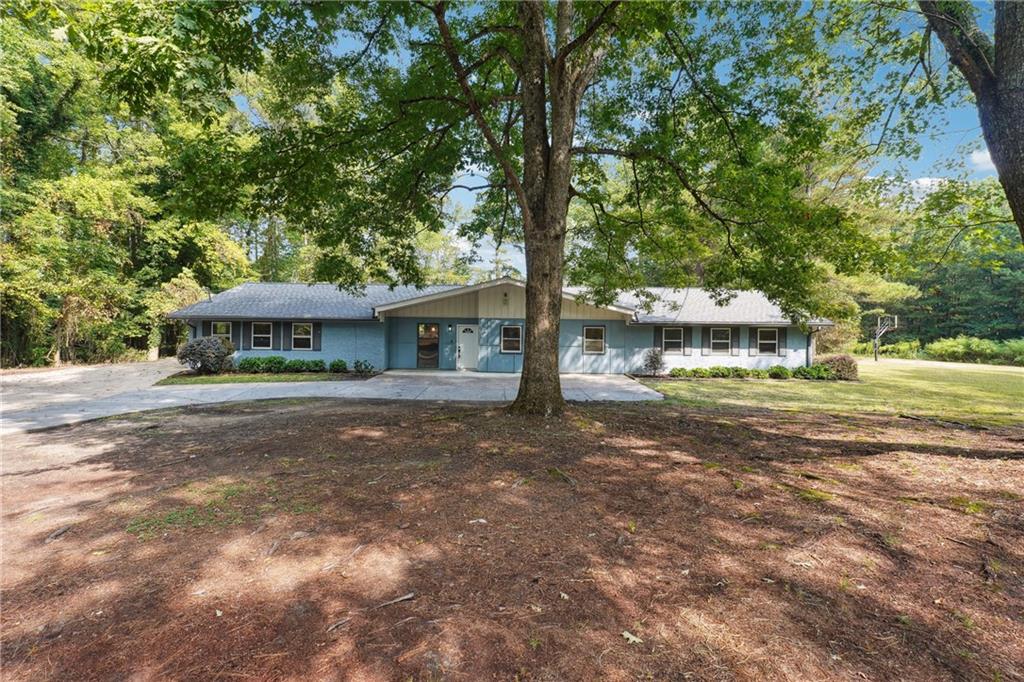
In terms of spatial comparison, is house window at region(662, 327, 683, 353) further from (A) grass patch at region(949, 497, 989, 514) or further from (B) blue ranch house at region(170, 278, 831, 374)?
(A) grass patch at region(949, 497, 989, 514)

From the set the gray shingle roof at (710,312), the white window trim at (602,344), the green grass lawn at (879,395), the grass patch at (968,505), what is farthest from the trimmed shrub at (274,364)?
the grass patch at (968,505)

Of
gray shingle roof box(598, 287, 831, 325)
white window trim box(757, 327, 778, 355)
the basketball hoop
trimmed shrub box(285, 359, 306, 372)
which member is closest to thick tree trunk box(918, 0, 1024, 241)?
gray shingle roof box(598, 287, 831, 325)

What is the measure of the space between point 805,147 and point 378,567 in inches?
377

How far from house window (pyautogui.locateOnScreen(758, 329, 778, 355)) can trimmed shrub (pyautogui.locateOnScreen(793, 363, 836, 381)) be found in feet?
4.45

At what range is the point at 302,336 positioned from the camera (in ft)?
60.1

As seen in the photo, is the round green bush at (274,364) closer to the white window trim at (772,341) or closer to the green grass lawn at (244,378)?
the green grass lawn at (244,378)

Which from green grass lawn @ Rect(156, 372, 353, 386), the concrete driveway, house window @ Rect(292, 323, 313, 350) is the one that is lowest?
the concrete driveway

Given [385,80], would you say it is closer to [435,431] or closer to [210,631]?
[435,431]

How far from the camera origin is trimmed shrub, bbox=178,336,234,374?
1593 cm

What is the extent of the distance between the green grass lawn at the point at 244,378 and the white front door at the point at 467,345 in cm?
470

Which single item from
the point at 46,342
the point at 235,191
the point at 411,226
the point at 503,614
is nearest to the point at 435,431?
the point at 503,614

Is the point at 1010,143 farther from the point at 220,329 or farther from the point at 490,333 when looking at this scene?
the point at 220,329

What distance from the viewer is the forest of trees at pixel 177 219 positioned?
7.88m

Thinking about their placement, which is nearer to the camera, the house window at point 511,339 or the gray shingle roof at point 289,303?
the gray shingle roof at point 289,303
